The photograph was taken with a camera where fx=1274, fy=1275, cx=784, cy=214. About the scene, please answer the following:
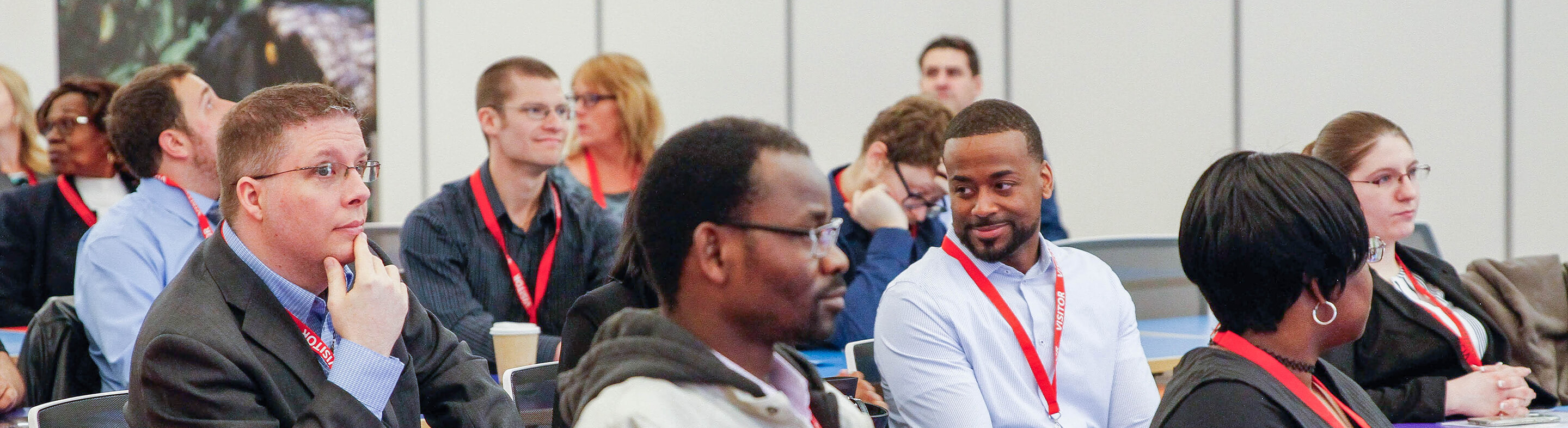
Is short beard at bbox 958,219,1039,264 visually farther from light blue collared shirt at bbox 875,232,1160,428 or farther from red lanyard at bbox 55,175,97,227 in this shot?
red lanyard at bbox 55,175,97,227

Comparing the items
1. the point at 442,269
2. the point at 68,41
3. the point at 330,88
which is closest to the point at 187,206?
the point at 442,269

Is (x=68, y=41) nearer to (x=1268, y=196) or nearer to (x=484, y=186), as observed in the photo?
(x=484, y=186)

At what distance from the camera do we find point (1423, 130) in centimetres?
553

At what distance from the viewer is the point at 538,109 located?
12.2ft

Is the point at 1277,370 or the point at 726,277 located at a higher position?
the point at 726,277

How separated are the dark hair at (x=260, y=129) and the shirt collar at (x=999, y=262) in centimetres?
122

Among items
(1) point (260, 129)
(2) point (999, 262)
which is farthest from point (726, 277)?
(2) point (999, 262)

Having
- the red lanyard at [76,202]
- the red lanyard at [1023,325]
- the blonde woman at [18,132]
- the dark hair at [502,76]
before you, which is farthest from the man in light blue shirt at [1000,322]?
the blonde woman at [18,132]

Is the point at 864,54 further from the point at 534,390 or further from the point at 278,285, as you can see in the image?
the point at 278,285

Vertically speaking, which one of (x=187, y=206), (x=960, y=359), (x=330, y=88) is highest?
(x=330, y=88)

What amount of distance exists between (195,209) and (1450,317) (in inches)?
118

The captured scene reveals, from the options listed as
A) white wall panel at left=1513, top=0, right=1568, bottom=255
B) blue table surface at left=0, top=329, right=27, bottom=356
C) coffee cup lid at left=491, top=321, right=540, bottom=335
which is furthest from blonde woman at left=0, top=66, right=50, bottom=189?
white wall panel at left=1513, top=0, right=1568, bottom=255

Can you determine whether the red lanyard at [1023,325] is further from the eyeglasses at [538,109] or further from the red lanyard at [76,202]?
the red lanyard at [76,202]

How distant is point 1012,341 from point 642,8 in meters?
4.00
